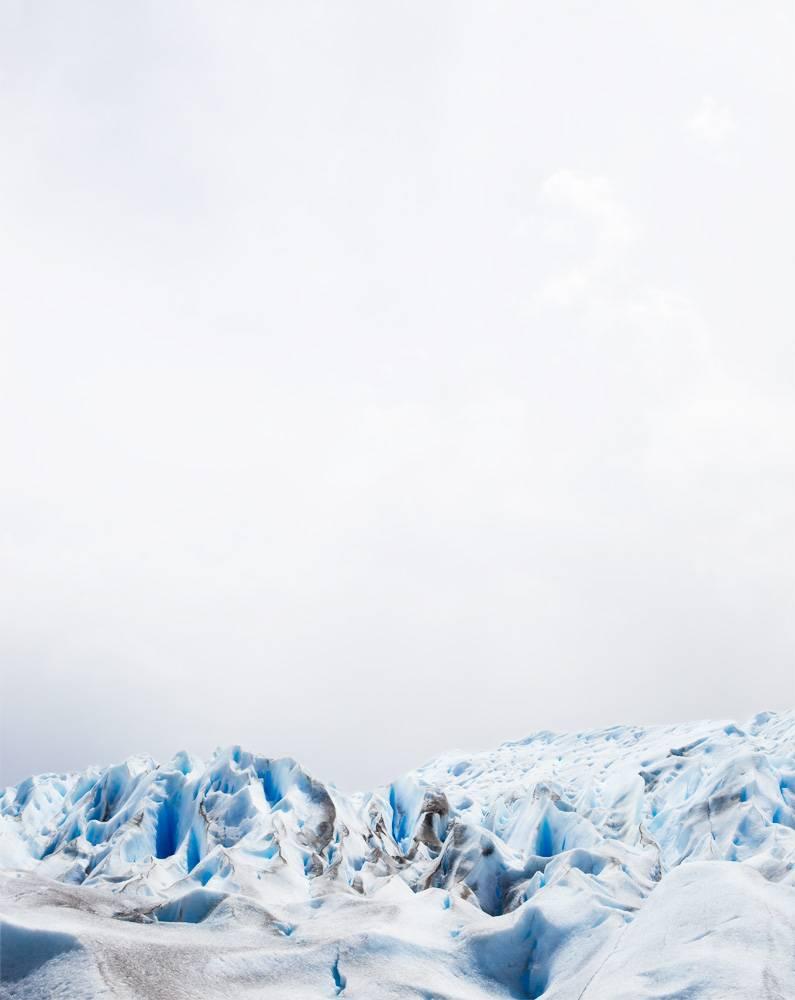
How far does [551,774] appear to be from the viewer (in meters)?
25.5

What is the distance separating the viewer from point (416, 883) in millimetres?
14664

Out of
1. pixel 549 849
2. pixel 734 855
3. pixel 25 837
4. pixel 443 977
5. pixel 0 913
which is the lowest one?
pixel 25 837

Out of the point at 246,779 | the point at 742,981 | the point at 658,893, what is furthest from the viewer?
the point at 246,779

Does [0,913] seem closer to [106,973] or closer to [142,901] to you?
[106,973]

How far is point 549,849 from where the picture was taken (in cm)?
1697

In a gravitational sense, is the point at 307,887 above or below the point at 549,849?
above

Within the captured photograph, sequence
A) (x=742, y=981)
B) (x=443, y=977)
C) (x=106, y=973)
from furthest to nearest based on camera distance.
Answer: (x=443, y=977) → (x=106, y=973) → (x=742, y=981)

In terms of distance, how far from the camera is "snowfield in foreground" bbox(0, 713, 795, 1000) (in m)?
5.67

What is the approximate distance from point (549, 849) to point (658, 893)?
1114cm

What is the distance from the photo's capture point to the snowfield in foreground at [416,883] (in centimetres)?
567

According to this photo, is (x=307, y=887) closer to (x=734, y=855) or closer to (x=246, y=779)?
(x=734, y=855)

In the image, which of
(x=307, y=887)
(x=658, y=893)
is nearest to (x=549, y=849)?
(x=307, y=887)

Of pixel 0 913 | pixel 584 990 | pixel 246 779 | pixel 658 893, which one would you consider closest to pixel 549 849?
pixel 246 779

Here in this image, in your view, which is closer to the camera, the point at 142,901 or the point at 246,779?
the point at 142,901
